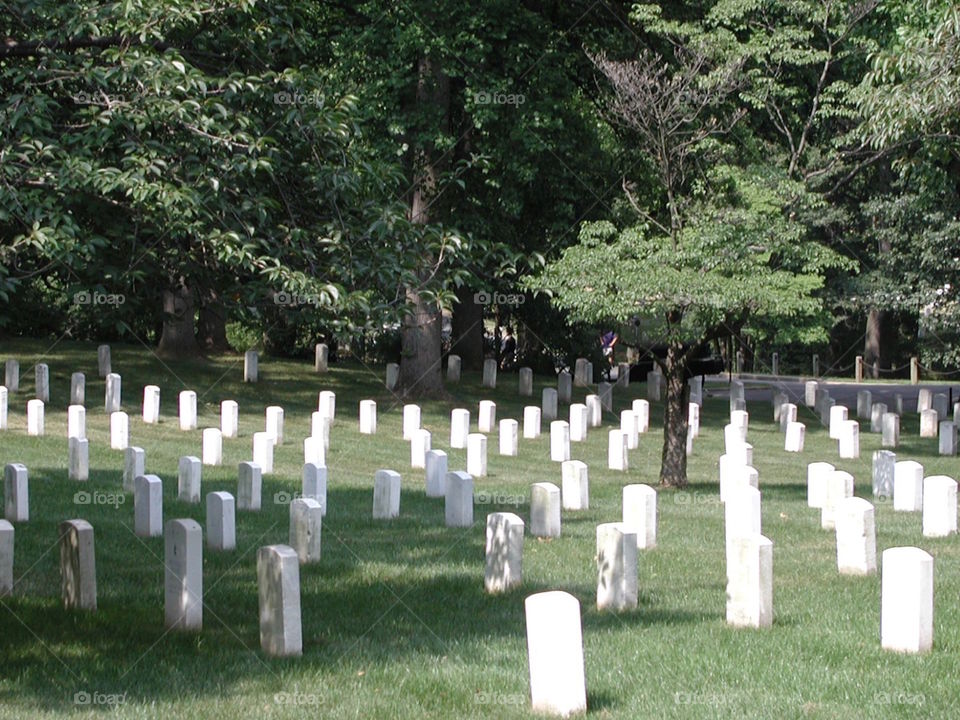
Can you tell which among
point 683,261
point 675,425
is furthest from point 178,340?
point 683,261

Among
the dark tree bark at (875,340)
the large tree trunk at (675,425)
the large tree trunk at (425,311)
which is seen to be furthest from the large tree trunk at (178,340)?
the dark tree bark at (875,340)

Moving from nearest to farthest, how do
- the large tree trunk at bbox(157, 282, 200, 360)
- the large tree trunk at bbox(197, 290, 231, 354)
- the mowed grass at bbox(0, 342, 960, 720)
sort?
1. the mowed grass at bbox(0, 342, 960, 720)
2. the large tree trunk at bbox(157, 282, 200, 360)
3. the large tree trunk at bbox(197, 290, 231, 354)

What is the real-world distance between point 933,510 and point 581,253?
6625 mm

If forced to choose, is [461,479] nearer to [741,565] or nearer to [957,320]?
[741,565]

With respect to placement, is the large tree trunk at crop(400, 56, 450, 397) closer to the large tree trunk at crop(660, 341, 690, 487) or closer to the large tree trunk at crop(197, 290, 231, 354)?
the large tree trunk at crop(197, 290, 231, 354)

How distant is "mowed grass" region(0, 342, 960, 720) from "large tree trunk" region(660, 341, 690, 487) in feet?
3.20

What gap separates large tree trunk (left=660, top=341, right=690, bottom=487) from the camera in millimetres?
19078

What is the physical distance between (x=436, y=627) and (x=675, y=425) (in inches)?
412

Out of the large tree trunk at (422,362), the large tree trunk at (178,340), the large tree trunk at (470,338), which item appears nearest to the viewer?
the large tree trunk at (422,362)

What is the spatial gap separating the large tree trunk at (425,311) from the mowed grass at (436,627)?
33.6ft

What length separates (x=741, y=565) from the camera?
910 centimetres

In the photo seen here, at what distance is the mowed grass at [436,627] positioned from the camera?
7422mm

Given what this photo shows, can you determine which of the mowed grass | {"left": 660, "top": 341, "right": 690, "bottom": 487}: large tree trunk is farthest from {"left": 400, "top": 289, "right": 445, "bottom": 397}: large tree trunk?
the mowed grass

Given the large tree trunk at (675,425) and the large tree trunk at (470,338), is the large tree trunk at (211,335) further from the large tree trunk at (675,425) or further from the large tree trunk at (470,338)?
the large tree trunk at (675,425)
